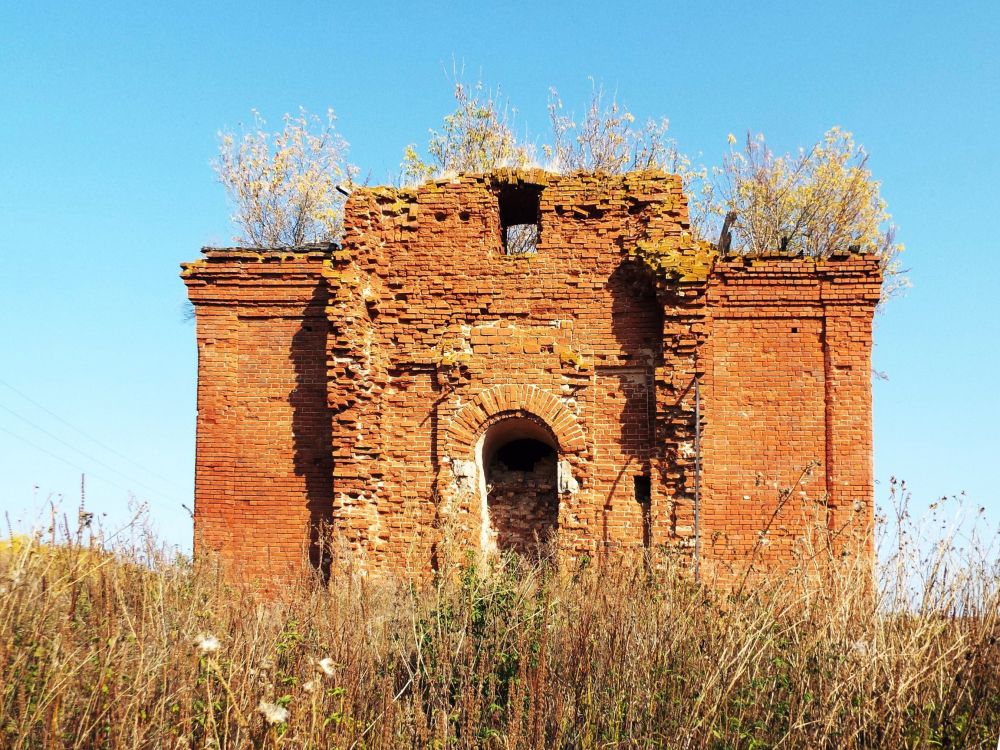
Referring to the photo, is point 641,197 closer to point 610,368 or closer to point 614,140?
point 610,368

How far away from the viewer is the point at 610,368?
38.1 feet

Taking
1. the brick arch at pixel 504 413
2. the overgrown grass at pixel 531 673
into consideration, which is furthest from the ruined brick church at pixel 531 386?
the overgrown grass at pixel 531 673

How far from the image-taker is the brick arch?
37.6 ft

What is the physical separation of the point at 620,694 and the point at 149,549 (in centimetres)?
380

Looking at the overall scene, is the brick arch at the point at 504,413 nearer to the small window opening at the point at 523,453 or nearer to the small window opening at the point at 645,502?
the small window opening at the point at 645,502

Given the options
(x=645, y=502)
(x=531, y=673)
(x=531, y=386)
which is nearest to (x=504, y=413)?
(x=531, y=386)

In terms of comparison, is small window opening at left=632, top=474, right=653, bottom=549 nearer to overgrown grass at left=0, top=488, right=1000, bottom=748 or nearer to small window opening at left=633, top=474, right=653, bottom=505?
small window opening at left=633, top=474, right=653, bottom=505

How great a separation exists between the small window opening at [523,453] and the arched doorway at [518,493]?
0.04 meters

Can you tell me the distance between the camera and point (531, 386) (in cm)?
1159

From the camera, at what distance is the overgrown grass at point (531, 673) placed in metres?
4.92

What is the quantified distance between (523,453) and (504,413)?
1175mm

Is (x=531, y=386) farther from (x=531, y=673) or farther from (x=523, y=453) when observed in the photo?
(x=531, y=673)

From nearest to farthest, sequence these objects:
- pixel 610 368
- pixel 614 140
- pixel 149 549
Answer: pixel 149 549
pixel 610 368
pixel 614 140

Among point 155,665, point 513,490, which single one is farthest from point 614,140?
point 155,665
